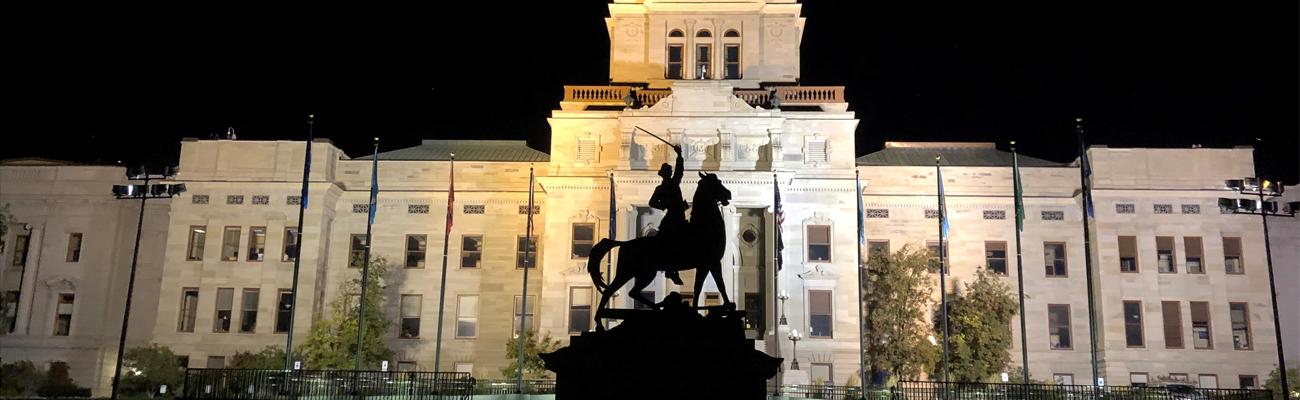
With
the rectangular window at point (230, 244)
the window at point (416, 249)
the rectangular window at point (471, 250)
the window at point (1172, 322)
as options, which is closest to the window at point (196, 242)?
the rectangular window at point (230, 244)

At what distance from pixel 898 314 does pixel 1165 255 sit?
13.5m

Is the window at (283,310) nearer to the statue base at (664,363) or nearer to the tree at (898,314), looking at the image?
the tree at (898,314)

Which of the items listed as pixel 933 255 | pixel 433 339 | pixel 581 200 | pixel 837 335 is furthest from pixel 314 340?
pixel 933 255

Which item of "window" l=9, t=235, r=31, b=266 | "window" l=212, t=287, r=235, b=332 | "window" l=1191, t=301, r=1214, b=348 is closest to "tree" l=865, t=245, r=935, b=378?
"window" l=1191, t=301, r=1214, b=348

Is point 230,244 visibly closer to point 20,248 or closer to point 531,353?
point 20,248

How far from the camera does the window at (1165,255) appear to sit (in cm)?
4878

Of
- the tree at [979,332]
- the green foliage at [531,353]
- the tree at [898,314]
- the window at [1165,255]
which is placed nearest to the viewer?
the tree at [898,314]

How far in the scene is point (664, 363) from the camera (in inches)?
599

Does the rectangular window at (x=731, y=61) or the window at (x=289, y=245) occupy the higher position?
the rectangular window at (x=731, y=61)

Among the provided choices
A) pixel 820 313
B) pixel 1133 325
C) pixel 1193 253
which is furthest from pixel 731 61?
pixel 1193 253

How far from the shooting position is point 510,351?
46344mm

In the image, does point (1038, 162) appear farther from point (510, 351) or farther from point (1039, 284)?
point (510, 351)

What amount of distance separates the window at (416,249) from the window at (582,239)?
8.18 m

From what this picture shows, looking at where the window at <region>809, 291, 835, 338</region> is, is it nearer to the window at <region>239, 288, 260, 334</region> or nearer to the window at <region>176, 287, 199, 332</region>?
the window at <region>239, 288, 260, 334</region>
